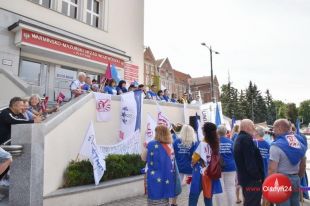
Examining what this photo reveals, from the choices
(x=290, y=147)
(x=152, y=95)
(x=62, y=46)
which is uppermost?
(x=62, y=46)

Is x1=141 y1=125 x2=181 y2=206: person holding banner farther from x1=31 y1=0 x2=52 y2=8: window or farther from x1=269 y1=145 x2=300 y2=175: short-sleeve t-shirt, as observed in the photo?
x1=31 y1=0 x2=52 y2=8: window

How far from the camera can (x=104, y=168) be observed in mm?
7648

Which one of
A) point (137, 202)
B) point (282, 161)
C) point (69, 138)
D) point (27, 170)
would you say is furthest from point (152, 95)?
point (282, 161)

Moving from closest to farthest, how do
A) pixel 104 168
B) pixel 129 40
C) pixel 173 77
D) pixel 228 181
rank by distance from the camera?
pixel 228 181 → pixel 104 168 → pixel 129 40 → pixel 173 77

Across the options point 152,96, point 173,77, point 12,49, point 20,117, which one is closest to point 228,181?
point 20,117

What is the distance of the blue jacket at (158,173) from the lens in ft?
16.7

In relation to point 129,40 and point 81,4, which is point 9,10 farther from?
point 129,40

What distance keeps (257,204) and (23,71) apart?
1250 centimetres

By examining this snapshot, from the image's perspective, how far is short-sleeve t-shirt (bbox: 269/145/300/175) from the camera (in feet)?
15.9

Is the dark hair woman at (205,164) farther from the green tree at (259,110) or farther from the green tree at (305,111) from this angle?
the green tree at (305,111)

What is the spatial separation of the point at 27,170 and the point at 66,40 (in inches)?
397

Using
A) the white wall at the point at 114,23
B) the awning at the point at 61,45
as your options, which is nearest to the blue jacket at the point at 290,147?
the awning at the point at 61,45

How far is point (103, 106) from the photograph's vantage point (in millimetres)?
9453

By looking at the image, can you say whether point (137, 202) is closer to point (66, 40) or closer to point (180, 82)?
point (66, 40)
